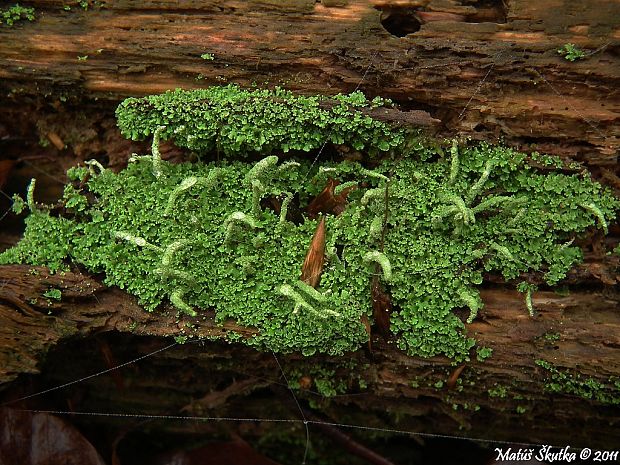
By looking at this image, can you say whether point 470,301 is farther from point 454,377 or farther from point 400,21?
point 400,21

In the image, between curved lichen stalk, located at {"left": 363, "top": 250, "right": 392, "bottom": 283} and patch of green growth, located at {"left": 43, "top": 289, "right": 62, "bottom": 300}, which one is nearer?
curved lichen stalk, located at {"left": 363, "top": 250, "right": 392, "bottom": 283}

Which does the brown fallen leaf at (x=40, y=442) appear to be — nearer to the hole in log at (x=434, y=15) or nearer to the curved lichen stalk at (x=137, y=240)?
the curved lichen stalk at (x=137, y=240)

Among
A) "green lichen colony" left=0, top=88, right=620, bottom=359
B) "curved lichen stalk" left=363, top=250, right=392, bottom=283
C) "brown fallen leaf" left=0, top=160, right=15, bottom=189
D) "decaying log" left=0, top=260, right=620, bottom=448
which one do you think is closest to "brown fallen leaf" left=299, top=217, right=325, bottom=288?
"green lichen colony" left=0, top=88, right=620, bottom=359

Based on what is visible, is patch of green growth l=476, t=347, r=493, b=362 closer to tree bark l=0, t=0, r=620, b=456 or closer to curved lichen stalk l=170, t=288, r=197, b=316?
tree bark l=0, t=0, r=620, b=456

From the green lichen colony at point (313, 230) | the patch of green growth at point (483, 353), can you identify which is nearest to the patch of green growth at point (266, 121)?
the green lichen colony at point (313, 230)

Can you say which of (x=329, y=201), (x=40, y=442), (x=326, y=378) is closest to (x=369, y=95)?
(x=329, y=201)

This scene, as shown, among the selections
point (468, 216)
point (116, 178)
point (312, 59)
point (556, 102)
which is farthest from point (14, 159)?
point (556, 102)
